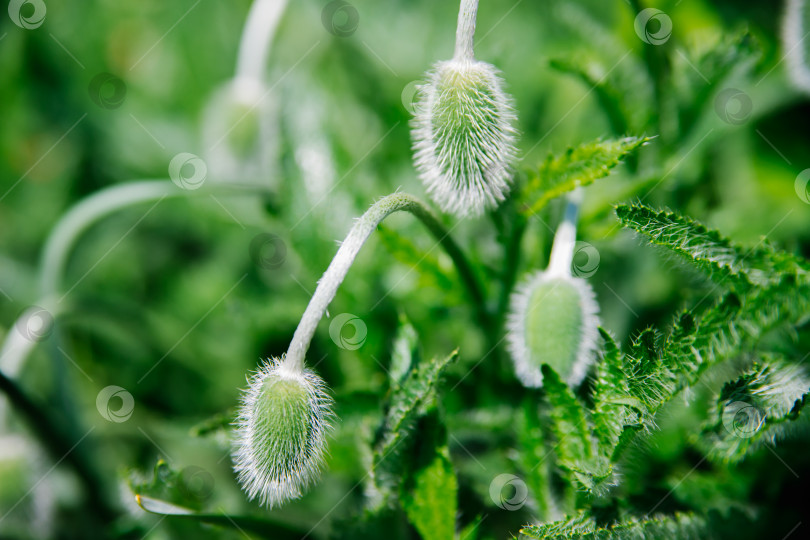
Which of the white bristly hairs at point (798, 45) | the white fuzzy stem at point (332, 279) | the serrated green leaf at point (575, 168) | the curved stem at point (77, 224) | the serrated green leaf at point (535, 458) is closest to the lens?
the white fuzzy stem at point (332, 279)

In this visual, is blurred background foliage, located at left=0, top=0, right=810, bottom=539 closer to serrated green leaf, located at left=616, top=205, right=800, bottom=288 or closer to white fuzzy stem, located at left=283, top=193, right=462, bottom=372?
serrated green leaf, located at left=616, top=205, right=800, bottom=288

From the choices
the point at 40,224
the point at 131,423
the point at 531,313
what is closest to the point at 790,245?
the point at 531,313

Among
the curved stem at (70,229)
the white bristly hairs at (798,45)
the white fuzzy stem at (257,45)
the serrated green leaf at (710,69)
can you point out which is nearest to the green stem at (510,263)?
the serrated green leaf at (710,69)

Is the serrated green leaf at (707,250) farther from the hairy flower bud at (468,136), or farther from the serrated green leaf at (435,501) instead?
the serrated green leaf at (435,501)

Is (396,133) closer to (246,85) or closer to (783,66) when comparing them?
(246,85)

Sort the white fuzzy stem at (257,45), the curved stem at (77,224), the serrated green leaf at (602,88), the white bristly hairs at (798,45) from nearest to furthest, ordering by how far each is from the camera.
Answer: the serrated green leaf at (602,88)
the white bristly hairs at (798,45)
the curved stem at (77,224)
the white fuzzy stem at (257,45)

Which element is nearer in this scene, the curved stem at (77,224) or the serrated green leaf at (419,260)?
the serrated green leaf at (419,260)
